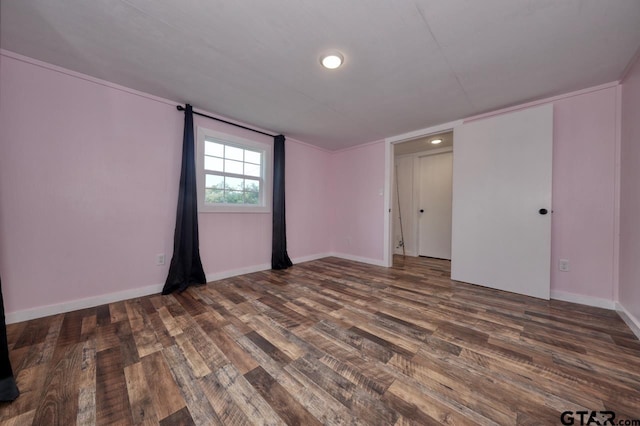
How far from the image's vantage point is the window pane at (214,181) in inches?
119

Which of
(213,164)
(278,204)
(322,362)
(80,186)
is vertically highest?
(213,164)

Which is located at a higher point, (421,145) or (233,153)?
(421,145)

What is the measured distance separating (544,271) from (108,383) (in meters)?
3.88

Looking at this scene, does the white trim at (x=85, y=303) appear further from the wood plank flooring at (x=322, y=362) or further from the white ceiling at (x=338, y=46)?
the white ceiling at (x=338, y=46)

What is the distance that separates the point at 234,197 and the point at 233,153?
2.14ft

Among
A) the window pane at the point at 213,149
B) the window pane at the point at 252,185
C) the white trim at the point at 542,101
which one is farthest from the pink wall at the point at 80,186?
the white trim at the point at 542,101

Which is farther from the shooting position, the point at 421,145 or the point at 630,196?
the point at 421,145

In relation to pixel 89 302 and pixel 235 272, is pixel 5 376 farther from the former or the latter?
pixel 235 272

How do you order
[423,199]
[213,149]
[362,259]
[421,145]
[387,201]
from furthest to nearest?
[423,199], [421,145], [362,259], [387,201], [213,149]

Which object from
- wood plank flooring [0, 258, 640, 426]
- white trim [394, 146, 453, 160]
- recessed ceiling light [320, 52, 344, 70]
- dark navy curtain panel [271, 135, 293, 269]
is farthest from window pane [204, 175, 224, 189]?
white trim [394, 146, 453, 160]

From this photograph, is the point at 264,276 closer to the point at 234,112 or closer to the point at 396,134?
the point at 234,112

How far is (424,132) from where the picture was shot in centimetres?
345

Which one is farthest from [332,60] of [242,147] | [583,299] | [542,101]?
[583,299]

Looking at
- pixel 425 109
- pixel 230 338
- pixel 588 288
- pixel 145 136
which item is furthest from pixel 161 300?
pixel 588 288
